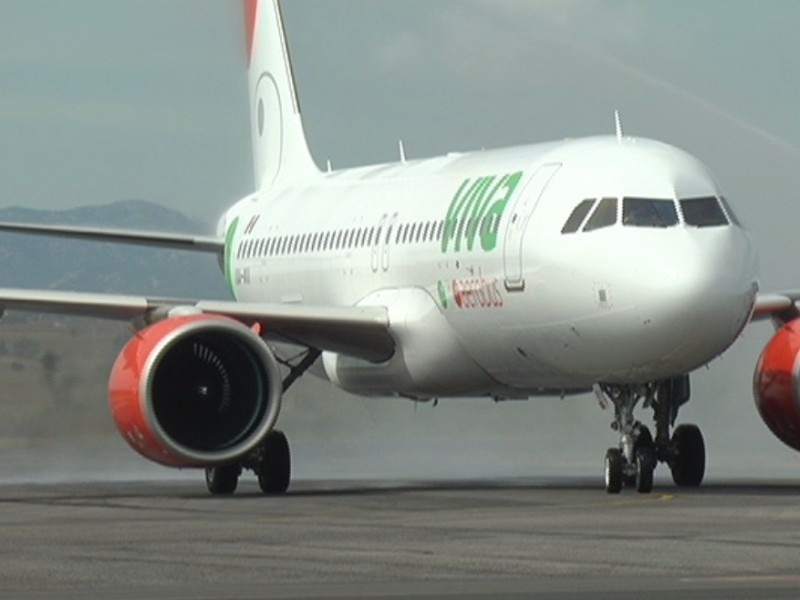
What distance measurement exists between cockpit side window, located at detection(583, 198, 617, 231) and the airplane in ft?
0.08

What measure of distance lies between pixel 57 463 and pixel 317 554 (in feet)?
77.7

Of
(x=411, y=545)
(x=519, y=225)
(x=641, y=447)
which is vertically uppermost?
(x=519, y=225)

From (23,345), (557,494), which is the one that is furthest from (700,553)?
(23,345)

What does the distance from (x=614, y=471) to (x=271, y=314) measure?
4925mm

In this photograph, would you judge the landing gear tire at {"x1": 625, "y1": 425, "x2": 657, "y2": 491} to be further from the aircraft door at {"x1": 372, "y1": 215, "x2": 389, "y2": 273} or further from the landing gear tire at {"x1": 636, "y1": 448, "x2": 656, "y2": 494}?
the aircraft door at {"x1": 372, "y1": 215, "x2": 389, "y2": 273}

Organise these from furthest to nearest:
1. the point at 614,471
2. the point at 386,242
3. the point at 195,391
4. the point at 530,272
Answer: the point at 386,242 < the point at 195,391 < the point at 530,272 < the point at 614,471

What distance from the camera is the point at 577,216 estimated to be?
1122 inches

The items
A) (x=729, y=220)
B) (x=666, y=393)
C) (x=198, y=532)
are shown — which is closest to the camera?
(x=198, y=532)

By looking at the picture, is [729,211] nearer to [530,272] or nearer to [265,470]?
[530,272]

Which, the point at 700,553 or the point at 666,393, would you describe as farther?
the point at 666,393

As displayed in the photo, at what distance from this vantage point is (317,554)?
1908 cm

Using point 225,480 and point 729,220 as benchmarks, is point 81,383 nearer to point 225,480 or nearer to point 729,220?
point 225,480

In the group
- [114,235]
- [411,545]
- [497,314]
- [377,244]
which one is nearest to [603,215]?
Result: [497,314]

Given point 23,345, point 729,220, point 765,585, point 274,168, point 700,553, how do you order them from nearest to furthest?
point 765,585 < point 700,553 < point 729,220 < point 274,168 < point 23,345
